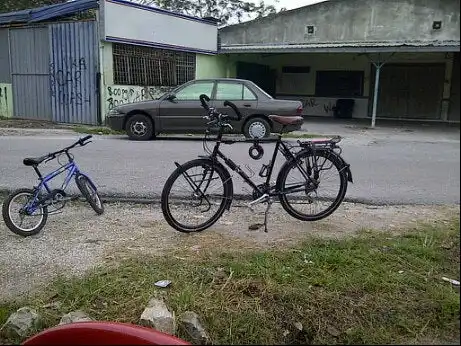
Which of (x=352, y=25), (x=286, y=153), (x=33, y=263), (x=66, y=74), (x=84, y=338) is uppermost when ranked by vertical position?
(x=352, y=25)

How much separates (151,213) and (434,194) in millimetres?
3712

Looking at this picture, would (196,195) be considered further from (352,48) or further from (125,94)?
(352,48)

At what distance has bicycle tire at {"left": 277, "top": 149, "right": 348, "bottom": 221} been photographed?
15.8 ft

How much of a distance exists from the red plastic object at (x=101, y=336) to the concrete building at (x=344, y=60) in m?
17.8

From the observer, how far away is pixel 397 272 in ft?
11.7

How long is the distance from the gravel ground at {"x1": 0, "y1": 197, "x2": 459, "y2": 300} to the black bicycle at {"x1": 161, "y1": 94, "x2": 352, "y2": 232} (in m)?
0.16

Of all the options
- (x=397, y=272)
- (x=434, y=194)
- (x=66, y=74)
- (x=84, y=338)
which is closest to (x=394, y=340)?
(x=397, y=272)

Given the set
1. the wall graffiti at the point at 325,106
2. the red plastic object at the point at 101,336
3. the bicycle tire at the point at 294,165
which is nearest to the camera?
the red plastic object at the point at 101,336

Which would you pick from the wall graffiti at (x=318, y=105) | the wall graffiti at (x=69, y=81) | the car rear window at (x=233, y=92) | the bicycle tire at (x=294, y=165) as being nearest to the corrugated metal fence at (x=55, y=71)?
the wall graffiti at (x=69, y=81)

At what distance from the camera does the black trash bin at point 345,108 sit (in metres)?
23.2

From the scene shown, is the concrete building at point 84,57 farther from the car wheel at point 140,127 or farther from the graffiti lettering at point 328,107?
the graffiti lettering at point 328,107

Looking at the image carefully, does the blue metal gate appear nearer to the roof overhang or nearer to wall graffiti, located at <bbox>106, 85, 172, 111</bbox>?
wall graffiti, located at <bbox>106, 85, 172, 111</bbox>

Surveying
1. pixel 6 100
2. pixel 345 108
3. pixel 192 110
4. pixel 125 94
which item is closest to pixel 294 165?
pixel 192 110

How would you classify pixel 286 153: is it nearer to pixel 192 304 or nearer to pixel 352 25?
pixel 192 304
